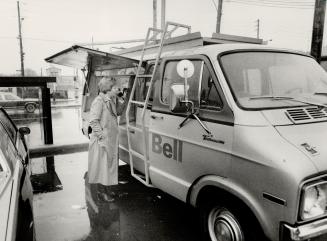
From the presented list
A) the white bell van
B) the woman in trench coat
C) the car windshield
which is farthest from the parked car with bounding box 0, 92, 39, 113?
the car windshield

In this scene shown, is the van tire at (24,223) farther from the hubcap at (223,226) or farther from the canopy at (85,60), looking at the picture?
the canopy at (85,60)

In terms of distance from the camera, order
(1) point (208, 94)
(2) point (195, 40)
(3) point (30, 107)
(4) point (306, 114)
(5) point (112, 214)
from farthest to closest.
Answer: (3) point (30, 107), (5) point (112, 214), (2) point (195, 40), (1) point (208, 94), (4) point (306, 114)

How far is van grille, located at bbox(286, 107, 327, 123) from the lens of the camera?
3.11 metres

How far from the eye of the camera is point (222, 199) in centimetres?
331

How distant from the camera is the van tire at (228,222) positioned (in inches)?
119

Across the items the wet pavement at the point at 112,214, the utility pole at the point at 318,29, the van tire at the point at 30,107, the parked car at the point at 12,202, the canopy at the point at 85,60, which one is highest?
the utility pole at the point at 318,29

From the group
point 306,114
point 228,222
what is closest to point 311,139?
point 306,114

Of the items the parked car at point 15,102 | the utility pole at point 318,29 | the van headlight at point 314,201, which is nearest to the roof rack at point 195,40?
the van headlight at point 314,201

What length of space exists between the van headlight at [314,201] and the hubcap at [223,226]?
28.7 inches

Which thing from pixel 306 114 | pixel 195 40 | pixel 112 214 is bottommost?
pixel 112 214

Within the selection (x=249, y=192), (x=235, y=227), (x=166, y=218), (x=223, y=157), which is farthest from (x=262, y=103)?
(x=166, y=218)

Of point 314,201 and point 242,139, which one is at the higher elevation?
point 242,139

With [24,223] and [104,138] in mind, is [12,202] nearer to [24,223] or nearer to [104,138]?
[24,223]

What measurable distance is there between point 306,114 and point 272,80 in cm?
68
